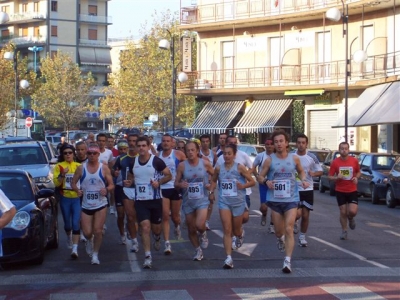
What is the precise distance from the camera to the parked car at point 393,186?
2305 cm

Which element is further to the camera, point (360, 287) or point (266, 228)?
point (266, 228)

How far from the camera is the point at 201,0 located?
50.1 meters

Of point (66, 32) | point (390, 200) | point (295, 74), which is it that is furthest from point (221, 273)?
point (66, 32)

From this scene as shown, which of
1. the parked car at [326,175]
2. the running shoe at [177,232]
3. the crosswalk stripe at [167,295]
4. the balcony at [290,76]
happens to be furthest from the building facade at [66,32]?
the crosswalk stripe at [167,295]

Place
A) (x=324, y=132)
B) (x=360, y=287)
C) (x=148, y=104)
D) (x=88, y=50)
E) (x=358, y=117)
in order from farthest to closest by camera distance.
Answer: (x=88, y=50) → (x=148, y=104) → (x=324, y=132) → (x=358, y=117) → (x=360, y=287)

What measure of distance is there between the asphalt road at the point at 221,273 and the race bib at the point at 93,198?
3.00 ft

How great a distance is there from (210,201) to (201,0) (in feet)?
125

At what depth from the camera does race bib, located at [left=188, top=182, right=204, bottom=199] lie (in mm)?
12969

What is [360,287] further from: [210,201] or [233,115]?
[233,115]

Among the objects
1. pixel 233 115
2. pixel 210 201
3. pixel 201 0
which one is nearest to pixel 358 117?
pixel 233 115

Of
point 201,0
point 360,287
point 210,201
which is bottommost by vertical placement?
point 360,287

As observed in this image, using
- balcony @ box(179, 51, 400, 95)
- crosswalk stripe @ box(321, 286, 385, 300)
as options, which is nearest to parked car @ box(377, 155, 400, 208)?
crosswalk stripe @ box(321, 286, 385, 300)

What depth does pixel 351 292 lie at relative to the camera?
33.9 ft

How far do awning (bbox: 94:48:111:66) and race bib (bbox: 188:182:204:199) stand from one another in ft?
281
